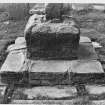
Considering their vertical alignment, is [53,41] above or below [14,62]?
above

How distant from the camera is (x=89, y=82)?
4832mm

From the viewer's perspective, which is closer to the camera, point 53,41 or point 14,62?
point 53,41

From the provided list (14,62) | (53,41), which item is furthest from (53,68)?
(14,62)

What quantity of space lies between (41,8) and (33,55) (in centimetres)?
440

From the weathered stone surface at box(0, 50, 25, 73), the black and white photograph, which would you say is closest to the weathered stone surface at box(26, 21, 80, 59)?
the black and white photograph

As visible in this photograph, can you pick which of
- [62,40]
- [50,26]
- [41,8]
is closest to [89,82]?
[62,40]

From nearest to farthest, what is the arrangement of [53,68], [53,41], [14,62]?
[53,68] < [53,41] < [14,62]

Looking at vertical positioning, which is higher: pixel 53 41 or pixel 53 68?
pixel 53 41

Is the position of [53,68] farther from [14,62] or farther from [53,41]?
[14,62]

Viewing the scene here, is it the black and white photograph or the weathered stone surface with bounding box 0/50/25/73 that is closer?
the black and white photograph

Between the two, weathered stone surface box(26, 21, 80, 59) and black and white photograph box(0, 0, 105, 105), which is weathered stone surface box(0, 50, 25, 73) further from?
weathered stone surface box(26, 21, 80, 59)

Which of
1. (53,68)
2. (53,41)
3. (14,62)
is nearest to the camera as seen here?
(53,68)

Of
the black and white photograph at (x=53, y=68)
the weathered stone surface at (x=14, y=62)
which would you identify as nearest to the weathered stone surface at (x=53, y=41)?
the black and white photograph at (x=53, y=68)

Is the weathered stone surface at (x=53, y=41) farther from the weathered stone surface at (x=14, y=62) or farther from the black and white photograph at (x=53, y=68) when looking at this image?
the weathered stone surface at (x=14, y=62)
